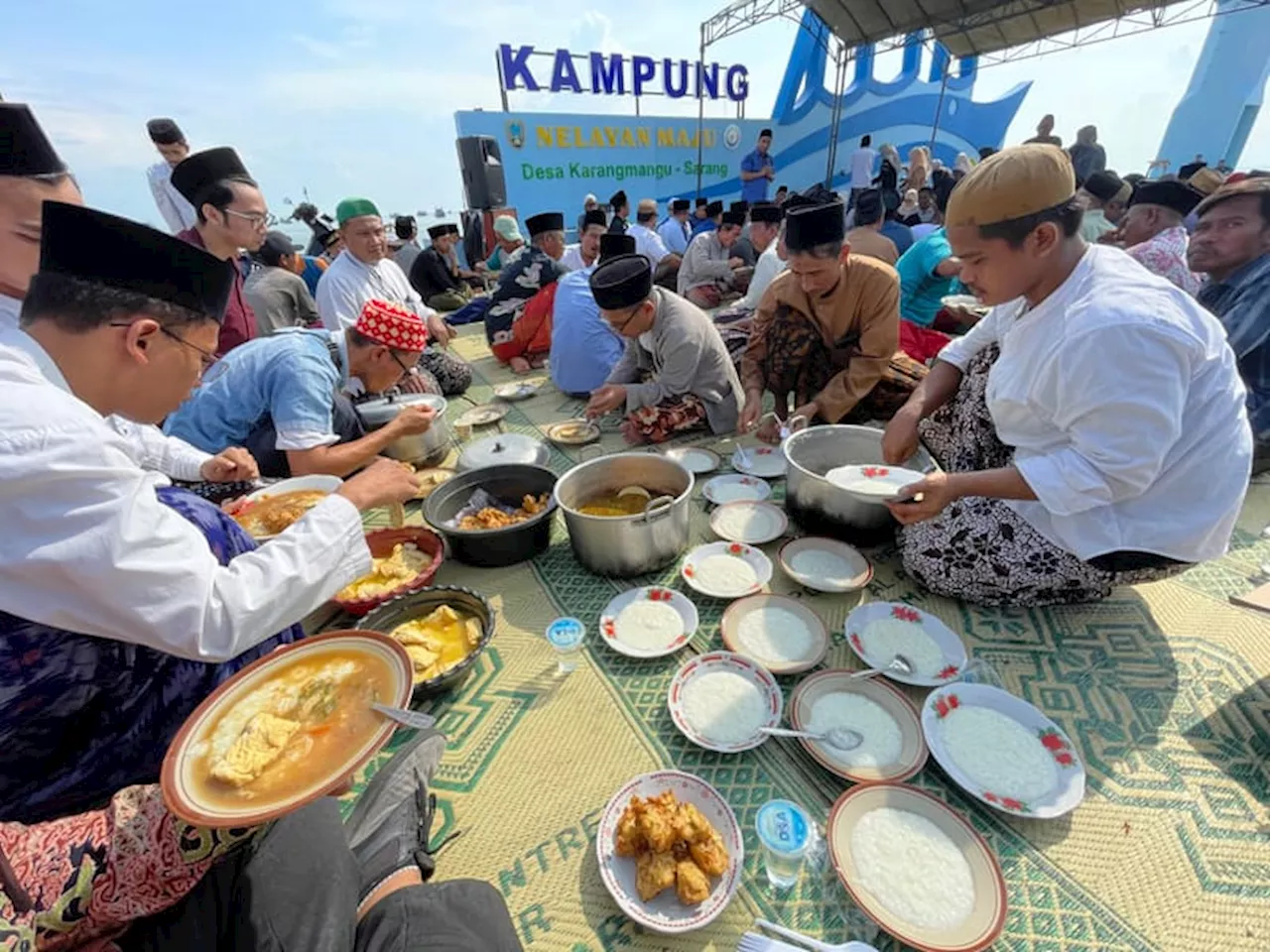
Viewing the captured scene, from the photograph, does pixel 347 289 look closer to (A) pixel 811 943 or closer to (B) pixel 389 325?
(B) pixel 389 325

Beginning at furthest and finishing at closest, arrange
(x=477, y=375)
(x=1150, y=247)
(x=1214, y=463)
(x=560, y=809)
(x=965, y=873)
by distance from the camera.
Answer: (x=477, y=375)
(x=1150, y=247)
(x=1214, y=463)
(x=560, y=809)
(x=965, y=873)

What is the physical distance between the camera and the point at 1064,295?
1770 mm

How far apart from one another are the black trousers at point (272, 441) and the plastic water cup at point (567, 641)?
5.68 feet

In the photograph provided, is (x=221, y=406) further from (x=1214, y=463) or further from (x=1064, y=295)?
(x=1214, y=463)

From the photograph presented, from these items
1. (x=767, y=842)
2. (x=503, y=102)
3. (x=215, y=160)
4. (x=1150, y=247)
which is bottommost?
(x=767, y=842)

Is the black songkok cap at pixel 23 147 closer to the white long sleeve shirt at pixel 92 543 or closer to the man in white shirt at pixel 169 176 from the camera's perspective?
the white long sleeve shirt at pixel 92 543

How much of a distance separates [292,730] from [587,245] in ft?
22.0

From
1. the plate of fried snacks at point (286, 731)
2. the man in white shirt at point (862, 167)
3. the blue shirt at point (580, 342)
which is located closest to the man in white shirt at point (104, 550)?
the plate of fried snacks at point (286, 731)

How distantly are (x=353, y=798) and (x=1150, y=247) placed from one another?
5.36m

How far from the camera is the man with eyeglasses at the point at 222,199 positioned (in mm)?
3271

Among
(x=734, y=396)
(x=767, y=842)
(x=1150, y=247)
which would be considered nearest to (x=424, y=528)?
(x=767, y=842)

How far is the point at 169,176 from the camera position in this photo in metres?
4.62

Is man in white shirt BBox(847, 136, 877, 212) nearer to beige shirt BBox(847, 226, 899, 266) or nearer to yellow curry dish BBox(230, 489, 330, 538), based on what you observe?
beige shirt BBox(847, 226, 899, 266)

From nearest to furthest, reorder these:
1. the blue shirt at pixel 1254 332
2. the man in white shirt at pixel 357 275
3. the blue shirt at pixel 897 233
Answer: the blue shirt at pixel 1254 332 < the man in white shirt at pixel 357 275 < the blue shirt at pixel 897 233
